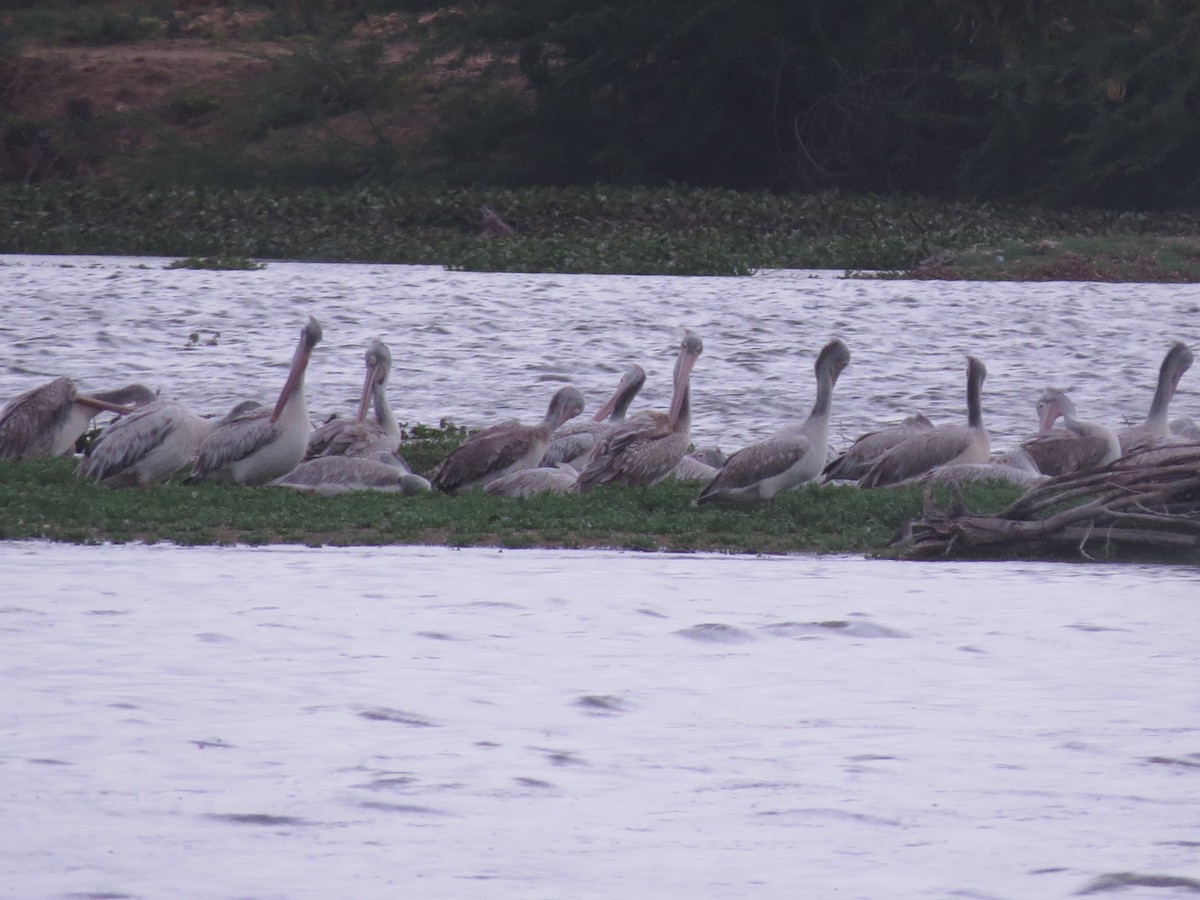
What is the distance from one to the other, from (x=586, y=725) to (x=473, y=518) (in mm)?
4068

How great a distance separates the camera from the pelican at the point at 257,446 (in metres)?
11.3

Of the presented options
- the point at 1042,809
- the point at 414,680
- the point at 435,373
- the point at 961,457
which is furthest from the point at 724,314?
the point at 1042,809

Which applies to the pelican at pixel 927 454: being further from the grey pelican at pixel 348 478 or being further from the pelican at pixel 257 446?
the pelican at pixel 257 446

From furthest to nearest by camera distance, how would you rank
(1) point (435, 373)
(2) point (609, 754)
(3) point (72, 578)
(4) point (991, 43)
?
(4) point (991, 43)
(1) point (435, 373)
(3) point (72, 578)
(2) point (609, 754)

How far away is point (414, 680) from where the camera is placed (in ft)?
21.8

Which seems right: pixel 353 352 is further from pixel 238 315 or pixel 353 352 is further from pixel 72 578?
pixel 72 578

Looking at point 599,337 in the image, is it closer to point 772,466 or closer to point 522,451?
point 522,451

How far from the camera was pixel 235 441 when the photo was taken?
1133 cm

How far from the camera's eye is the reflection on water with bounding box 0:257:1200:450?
16234mm

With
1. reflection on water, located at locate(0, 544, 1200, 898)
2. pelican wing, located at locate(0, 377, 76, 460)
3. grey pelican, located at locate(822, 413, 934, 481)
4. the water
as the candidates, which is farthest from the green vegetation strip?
pelican wing, located at locate(0, 377, 76, 460)

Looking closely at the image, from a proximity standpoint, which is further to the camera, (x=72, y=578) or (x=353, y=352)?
(x=353, y=352)

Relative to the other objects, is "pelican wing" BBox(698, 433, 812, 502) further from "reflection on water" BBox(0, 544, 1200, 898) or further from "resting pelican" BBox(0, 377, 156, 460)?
"resting pelican" BBox(0, 377, 156, 460)

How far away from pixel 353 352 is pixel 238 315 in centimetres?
183

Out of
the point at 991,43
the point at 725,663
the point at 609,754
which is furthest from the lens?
the point at 991,43
